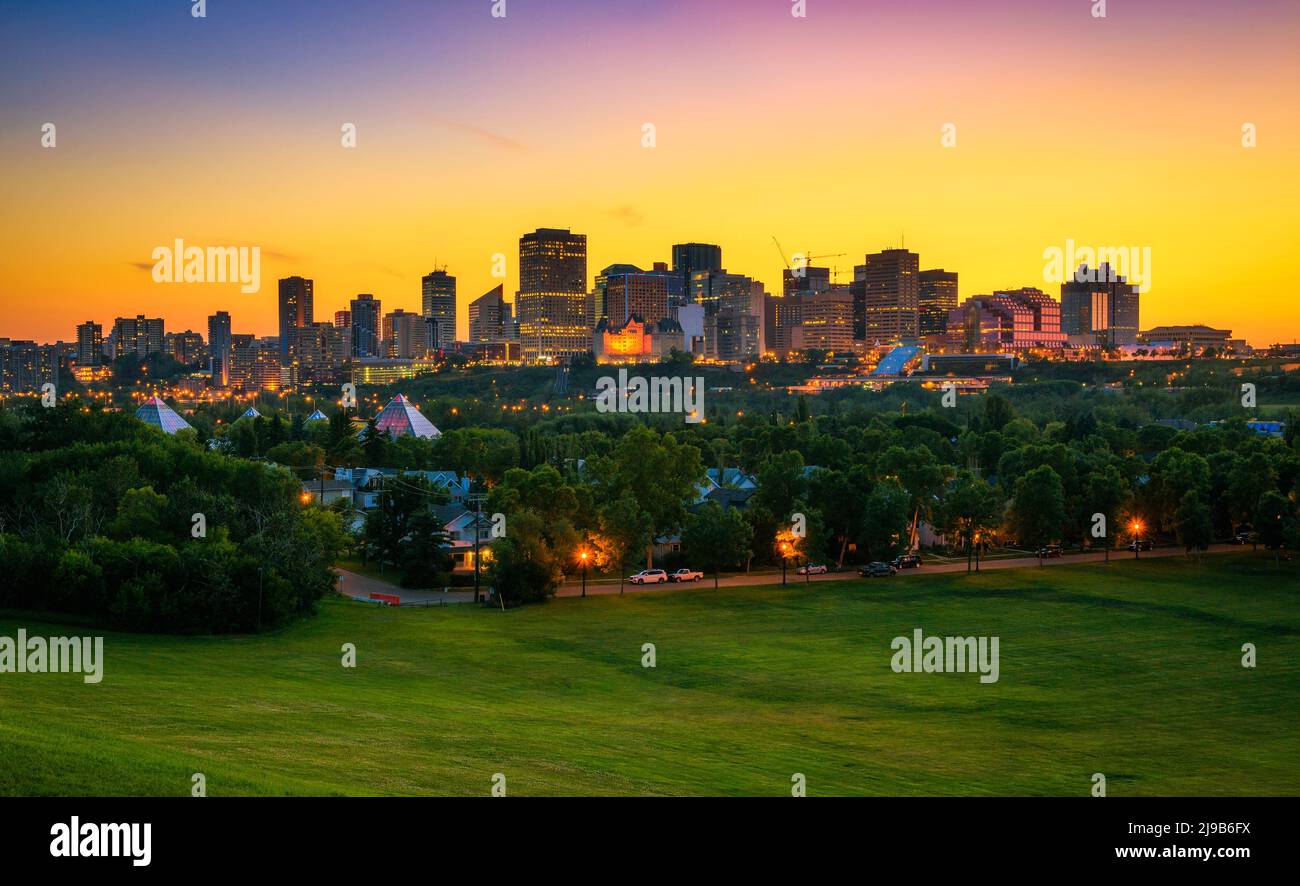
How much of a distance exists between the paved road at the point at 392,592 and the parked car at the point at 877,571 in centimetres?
1699

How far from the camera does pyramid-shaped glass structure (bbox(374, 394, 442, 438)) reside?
302 ft

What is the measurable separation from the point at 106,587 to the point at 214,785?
21669mm

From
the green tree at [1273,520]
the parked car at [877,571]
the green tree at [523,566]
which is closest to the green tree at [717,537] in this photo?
the parked car at [877,571]

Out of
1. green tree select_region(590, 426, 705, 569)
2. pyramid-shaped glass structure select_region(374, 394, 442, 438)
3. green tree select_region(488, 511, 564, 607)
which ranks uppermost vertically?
pyramid-shaped glass structure select_region(374, 394, 442, 438)

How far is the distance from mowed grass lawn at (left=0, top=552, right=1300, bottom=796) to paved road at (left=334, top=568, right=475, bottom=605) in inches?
98.5

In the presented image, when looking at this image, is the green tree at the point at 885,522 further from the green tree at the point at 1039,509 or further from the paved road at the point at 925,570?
the green tree at the point at 1039,509

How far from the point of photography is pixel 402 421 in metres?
93.1

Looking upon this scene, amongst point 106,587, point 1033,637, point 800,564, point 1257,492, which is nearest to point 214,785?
point 106,587

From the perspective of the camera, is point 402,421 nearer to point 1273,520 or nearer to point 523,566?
point 523,566

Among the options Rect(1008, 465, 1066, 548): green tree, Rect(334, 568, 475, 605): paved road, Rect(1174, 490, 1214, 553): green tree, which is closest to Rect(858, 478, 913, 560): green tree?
Rect(1008, 465, 1066, 548): green tree

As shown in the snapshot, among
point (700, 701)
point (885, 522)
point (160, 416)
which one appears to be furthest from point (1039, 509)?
point (160, 416)

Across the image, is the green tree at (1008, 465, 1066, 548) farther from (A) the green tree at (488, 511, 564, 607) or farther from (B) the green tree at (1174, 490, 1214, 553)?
(A) the green tree at (488, 511, 564, 607)
